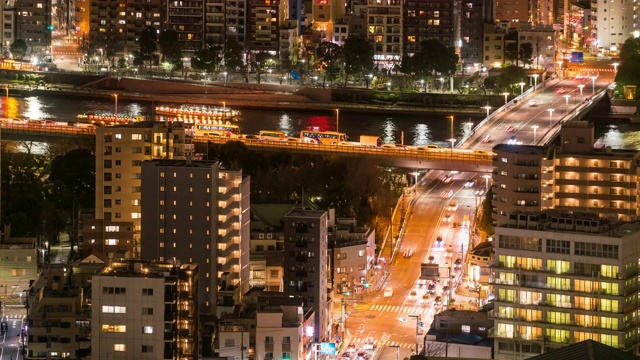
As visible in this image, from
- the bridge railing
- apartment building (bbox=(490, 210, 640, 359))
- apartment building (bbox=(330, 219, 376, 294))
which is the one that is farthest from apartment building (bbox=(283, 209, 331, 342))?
the bridge railing

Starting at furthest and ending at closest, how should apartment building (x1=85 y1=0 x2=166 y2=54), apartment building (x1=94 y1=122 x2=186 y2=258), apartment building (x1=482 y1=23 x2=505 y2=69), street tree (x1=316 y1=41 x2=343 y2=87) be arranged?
apartment building (x1=85 y1=0 x2=166 y2=54)
apartment building (x1=482 y1=23 x2=505 y2=69)
street tree (x1=316 y1=41 x2=343 y2=87)
apartment building (x1=94 y1=122 x2=186 y2=258)

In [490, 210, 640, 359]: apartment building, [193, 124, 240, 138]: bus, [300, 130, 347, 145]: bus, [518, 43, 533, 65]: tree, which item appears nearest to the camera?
[490, 210, 640, 359]: apartment building

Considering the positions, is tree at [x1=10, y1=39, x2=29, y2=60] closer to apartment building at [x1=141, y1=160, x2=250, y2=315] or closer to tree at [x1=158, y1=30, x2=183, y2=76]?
tree at [x1=158, y1=30, x2=183, y2=76]

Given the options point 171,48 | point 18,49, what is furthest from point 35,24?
point 171,48

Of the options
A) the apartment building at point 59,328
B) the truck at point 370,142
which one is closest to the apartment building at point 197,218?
the apartment building at point 59,328

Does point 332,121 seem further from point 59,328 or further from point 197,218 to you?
point 59,328

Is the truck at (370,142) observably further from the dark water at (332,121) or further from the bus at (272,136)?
the dark water at (332,121)
